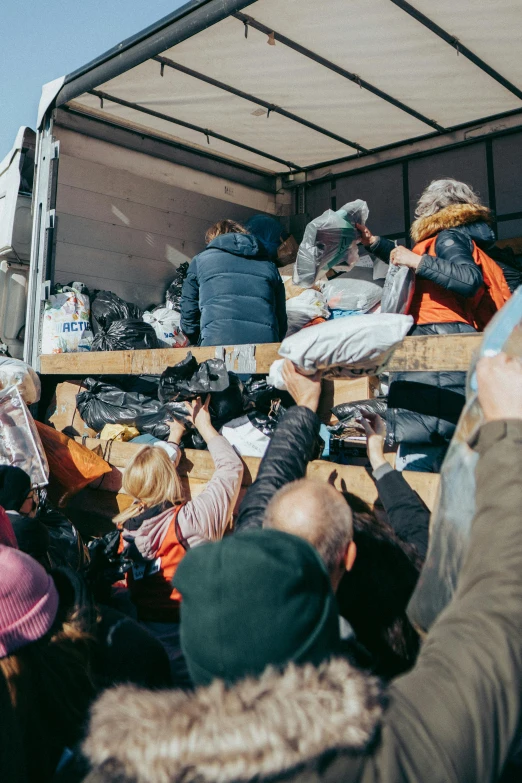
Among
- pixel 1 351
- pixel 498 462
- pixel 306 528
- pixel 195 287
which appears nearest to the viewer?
pixel 498 462

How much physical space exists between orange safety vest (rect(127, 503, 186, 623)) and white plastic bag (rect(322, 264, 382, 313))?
8.62 ft

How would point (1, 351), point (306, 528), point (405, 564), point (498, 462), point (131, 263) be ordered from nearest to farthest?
point (498, 462), point (306, 528), point (405, 564), point (1, 351), point (131, 263)

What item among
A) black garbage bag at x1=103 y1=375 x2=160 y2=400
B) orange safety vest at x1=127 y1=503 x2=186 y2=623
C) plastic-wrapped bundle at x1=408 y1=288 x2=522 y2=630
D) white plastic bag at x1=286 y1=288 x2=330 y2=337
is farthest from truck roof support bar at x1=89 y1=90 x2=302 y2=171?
plastic-wrapped bundle at x1=408 y1=288 x2=522 y2=630

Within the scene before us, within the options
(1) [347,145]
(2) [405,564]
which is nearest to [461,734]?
(2) [405,564]

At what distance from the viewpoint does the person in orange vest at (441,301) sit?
2.61 metres

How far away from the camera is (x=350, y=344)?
7.29 feet

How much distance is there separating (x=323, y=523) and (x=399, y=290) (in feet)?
4.72

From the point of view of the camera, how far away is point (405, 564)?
1749mm

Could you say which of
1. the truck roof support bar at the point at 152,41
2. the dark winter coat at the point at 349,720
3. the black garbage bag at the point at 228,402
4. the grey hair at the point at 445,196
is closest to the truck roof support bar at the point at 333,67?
the truck roof support bar at the point at 152,41

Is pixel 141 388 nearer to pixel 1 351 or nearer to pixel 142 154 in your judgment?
pixel 1 351

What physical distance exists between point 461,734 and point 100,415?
3812 millimetres

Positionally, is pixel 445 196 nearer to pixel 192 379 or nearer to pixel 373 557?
pixel 192 379

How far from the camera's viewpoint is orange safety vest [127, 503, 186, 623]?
8.46 ft

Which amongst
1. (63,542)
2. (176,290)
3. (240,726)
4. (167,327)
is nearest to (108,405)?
(167,327)
